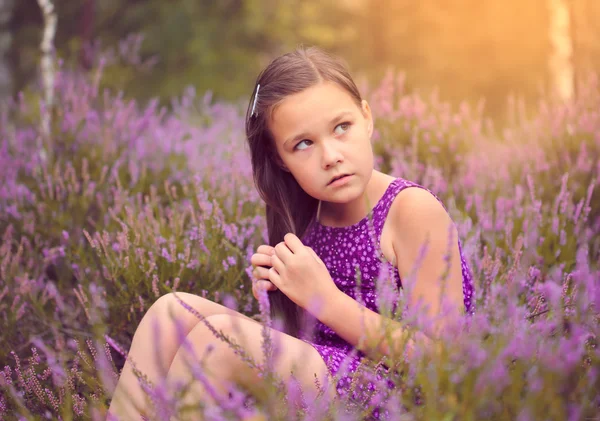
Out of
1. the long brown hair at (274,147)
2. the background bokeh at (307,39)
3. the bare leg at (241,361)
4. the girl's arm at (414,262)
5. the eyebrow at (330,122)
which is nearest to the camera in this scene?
the bare leg at (241,361)

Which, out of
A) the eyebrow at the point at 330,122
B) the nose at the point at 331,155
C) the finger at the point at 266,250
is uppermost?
the eyebrow at the point at 330,122

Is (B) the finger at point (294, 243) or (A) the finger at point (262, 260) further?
(A) the finger at point (262, 260)

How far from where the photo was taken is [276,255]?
2.18 m

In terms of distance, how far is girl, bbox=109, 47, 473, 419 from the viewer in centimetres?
190

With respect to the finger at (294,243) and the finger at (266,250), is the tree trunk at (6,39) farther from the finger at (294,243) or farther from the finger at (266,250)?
the finger at (294,243)

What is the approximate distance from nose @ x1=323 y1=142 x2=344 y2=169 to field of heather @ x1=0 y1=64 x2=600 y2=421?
0.64 metres

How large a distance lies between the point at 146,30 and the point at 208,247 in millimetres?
9068

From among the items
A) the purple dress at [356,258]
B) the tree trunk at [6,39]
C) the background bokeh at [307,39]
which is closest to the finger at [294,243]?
the purple dress at [356,258]

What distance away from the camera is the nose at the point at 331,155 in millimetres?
2080

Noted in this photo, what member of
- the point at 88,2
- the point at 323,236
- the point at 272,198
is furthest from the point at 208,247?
the point at 88,2

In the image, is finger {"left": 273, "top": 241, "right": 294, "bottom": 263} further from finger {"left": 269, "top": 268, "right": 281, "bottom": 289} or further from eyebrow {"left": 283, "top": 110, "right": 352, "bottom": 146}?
eyebrow {"left": 283, "top": 110, "right": 352, "bottom": 146}

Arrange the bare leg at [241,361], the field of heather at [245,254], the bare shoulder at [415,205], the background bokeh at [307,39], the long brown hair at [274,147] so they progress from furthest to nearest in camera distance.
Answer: the background bokeh at [307,39]
the long brown hair at [274,147]
the bare shoulder at [415,205]
the bare leg at [241,361]
the field of heather at [245,254]

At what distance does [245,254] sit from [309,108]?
963mm

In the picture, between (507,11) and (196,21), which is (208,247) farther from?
(507,11)
